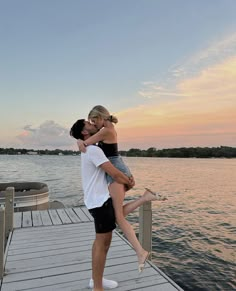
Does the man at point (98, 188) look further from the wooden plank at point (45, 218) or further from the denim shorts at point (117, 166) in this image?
the wooden plank at point (45, 218)

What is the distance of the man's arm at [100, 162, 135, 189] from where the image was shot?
2434 millimetres

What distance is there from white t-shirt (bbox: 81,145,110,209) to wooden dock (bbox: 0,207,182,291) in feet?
3.82

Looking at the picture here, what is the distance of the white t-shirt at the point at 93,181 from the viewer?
8.12 feet

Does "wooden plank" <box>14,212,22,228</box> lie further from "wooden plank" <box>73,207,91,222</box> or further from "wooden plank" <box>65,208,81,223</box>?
"wooden plank" <box>73,207,91,222</box>

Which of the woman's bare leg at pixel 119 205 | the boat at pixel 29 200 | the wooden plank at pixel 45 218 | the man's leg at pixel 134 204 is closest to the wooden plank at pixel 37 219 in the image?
the wooden plank at pixel 45 218

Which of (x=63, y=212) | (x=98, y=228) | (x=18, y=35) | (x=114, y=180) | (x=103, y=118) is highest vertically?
(x=18, y=35)

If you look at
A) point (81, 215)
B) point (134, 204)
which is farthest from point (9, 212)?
point (134, 204)

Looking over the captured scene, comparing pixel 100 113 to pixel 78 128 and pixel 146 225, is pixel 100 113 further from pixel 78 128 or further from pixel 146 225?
pixel 146 225

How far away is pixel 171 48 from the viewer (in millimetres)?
13352

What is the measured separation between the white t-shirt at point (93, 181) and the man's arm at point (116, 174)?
0.19ft

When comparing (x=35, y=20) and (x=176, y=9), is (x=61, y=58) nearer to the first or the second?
(x=35, y=20)

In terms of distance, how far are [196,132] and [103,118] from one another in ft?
119

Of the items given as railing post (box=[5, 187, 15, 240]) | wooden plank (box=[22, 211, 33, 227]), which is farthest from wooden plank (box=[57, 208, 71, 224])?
railing post (box=[5, 187, 15, 240])

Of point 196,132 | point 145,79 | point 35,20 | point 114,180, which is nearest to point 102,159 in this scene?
point 114,180
